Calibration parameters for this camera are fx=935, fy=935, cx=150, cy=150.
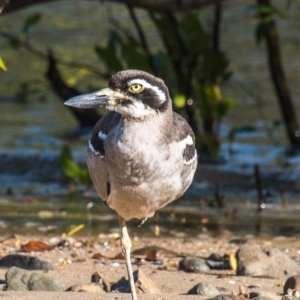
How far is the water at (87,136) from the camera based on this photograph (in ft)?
25.6

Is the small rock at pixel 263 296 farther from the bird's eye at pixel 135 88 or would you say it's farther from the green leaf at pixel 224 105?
the green leaf at pixel 224 105

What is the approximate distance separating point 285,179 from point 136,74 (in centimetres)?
473

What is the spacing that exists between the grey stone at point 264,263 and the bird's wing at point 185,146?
84cm

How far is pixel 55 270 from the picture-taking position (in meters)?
6.09

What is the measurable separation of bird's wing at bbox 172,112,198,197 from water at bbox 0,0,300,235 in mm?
A: 1968

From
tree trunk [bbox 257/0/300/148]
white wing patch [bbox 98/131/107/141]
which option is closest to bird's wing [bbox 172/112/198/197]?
white wing patch [bbox 98/131/107/141]

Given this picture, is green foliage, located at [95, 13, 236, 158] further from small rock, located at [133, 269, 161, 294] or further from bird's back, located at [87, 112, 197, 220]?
small rock, located at [133, 269, 161, 294]

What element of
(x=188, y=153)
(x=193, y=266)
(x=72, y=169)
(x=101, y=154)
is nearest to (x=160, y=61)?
(x=72, y=169)

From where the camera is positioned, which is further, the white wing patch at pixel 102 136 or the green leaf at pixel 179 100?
the green leaf at pixel 179 100

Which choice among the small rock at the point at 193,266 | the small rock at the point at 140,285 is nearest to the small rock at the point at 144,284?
the small rock at the point at 140,285

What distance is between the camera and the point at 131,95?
4957mm

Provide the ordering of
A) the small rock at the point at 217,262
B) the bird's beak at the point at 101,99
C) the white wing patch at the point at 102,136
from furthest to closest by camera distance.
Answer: the small rock at the point at 217,262, the white wing patch at the point at 102,136, the bird's beak at the point at 101,99

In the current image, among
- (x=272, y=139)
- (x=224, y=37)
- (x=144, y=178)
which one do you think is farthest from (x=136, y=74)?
(x=224, y=37)

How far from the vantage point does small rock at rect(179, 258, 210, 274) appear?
614 centimetres
